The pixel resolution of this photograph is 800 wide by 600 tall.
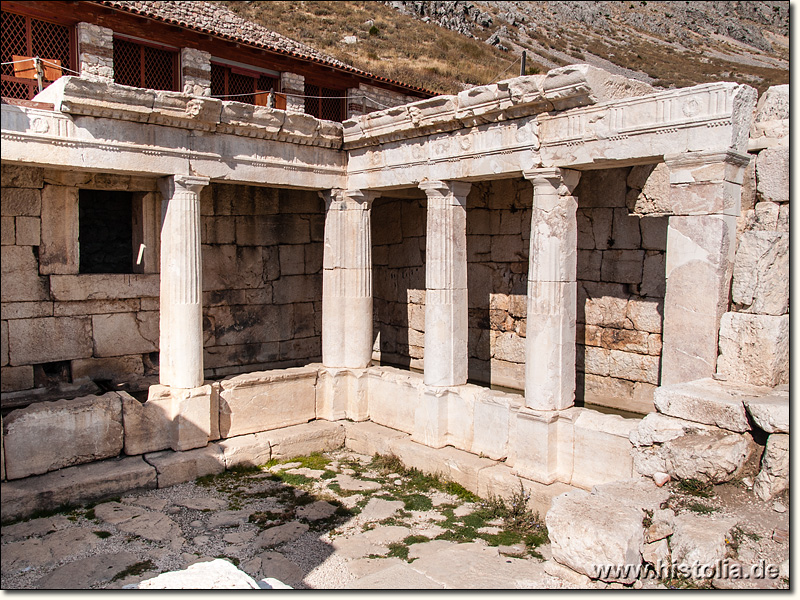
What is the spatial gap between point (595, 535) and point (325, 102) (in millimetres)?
13350

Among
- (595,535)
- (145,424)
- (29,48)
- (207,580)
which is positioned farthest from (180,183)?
(595,535)

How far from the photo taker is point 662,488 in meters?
4.78

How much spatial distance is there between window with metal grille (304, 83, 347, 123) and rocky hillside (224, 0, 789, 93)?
902 cm

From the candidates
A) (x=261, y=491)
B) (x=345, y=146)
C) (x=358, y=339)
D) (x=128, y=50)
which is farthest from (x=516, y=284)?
(x=128, y=50)

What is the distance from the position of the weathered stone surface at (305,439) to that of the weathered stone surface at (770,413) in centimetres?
554

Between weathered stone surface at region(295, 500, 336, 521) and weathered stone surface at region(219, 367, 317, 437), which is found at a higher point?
weathered stone surface at region(219, 367, 317, 437)

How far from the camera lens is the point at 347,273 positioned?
9.16 m

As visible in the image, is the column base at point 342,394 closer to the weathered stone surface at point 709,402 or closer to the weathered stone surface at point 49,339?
the weathered stone surface at point 49,339

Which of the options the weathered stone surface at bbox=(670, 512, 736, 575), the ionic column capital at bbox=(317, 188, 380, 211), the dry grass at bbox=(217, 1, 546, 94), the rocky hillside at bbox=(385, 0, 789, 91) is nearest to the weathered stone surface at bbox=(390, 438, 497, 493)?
the weathered stone surface at bbox=(670, 512, 736, 575)

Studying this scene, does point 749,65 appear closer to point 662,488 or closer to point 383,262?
point 383,262

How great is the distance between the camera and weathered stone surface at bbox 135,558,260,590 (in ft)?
11.1

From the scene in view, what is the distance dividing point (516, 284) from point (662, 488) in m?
5.52

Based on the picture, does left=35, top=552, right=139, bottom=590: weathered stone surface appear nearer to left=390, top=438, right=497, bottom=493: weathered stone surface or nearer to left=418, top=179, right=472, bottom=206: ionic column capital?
left=390, top=438, right=497, bottom=493: weathered stone surface

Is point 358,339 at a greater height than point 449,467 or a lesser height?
greater
